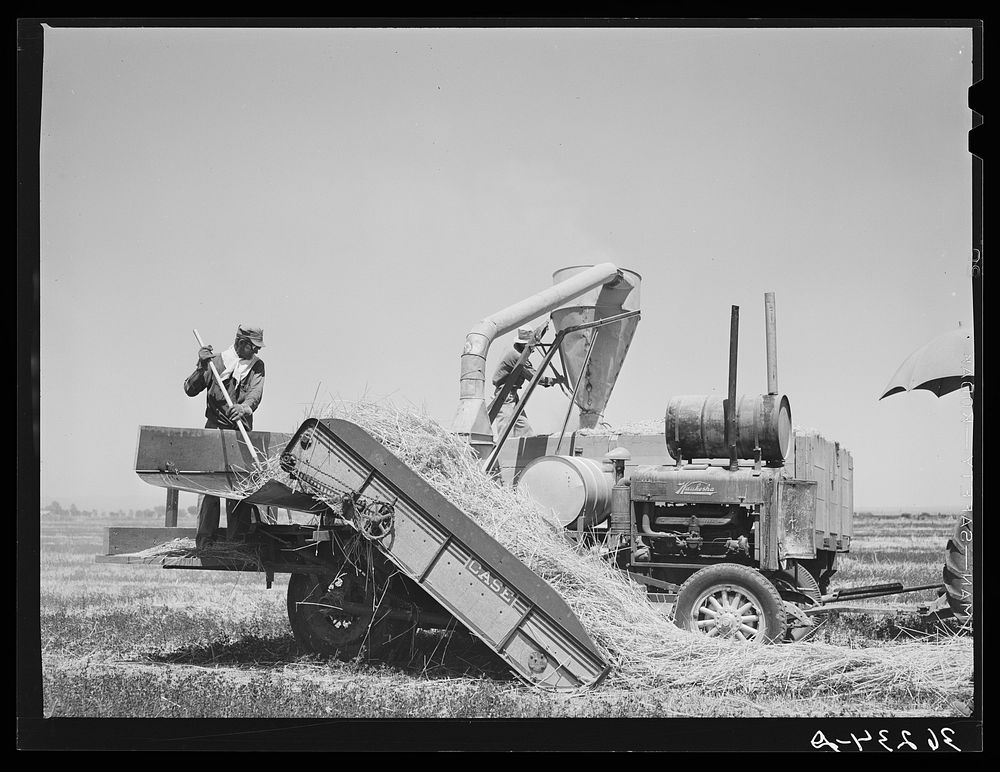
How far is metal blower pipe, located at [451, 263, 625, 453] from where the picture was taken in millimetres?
11578

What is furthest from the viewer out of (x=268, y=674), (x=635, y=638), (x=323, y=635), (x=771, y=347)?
(x=771, y=347)

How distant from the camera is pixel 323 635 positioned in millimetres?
9461

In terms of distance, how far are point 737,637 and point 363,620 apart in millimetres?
3153

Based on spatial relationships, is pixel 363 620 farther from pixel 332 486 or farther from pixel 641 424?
pixel 641 424

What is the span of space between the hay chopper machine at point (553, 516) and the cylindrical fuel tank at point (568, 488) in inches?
0.6

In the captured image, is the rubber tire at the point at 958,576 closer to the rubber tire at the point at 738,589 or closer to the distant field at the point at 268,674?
the distant field at the point at 268,674

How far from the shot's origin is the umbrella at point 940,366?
8852mm

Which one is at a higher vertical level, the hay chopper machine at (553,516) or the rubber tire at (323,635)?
the hay chopper machine at (553,516)

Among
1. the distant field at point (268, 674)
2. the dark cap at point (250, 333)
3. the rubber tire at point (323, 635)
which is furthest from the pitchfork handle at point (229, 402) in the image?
the distant field at point (268, 674)

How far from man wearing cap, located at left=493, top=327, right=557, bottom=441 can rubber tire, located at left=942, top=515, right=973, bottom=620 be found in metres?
5.06

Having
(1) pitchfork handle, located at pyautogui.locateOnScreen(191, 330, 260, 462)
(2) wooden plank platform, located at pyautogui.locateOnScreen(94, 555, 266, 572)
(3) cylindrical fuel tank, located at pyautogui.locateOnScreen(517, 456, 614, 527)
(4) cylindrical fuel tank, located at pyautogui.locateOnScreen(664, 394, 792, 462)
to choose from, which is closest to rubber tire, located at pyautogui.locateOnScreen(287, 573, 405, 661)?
(2) wooden plank platform, located at pyautogui.locateOnScreen(94, 555, 266, 572)

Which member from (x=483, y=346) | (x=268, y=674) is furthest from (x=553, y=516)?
(x=268, y=674)

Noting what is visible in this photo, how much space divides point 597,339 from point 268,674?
23.7 feet

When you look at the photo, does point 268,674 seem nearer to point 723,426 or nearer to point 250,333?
point 250,333
